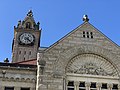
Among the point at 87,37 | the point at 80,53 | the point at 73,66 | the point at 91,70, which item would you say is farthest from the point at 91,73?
the point at 87,37

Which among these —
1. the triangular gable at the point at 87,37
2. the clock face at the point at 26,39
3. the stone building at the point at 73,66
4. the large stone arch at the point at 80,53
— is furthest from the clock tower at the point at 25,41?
the large stone arch at the point at 80,53

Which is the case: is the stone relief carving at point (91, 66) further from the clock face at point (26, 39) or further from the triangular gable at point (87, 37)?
the clock face at point (26, 39)

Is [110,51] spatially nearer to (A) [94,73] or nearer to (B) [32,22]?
(A) [94,73]

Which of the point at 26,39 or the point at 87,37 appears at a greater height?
the point at 26,39

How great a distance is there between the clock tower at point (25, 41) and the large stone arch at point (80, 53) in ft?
102

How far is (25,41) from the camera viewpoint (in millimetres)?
60344

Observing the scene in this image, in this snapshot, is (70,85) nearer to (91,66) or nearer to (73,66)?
(73,66)

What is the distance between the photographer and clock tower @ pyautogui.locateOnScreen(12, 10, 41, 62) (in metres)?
59.6

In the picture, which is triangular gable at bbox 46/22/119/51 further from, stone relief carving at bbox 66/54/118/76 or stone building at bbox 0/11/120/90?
stone relief carving at bbox 66/54/118/76

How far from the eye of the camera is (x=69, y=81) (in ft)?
89.4

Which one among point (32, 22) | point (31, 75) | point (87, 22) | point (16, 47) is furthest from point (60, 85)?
point (32, 22)

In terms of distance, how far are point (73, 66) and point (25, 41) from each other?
33528 millimetres

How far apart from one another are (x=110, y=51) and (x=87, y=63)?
2.74 m

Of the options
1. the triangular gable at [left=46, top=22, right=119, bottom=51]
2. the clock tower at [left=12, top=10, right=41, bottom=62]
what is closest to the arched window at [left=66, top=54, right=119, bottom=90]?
the triangular gable at [left=46, top=22, right=119, bottom=51]
